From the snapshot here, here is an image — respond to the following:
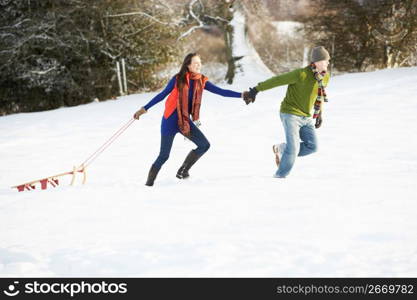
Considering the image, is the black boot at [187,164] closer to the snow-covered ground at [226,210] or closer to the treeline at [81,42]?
the snow-covered ground at [226,210]

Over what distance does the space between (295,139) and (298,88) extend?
563 millimetres

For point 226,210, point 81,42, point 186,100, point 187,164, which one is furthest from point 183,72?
point 81,42

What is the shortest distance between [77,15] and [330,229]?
16224 millimetres

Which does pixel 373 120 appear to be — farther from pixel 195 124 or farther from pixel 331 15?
pixel 331 15

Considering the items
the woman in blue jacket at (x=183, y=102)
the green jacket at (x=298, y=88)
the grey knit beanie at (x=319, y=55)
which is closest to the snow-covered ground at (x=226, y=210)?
the woman in blue jacket at (x=183, y=102)

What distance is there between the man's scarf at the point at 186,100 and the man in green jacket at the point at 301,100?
55 cm

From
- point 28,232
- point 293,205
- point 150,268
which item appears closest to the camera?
point 150,268

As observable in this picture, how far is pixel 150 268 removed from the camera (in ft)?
10.9

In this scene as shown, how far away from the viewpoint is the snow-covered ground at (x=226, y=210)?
336 centimetres

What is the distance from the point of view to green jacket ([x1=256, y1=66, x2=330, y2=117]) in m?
5.16

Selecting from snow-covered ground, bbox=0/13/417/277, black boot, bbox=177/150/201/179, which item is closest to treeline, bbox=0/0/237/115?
snow-covered ground, bbox=0/13/417/277

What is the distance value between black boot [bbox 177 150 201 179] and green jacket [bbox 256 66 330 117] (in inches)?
46.0

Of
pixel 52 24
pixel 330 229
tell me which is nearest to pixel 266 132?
pixel 330 229

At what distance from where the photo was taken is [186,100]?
17.6 feet
